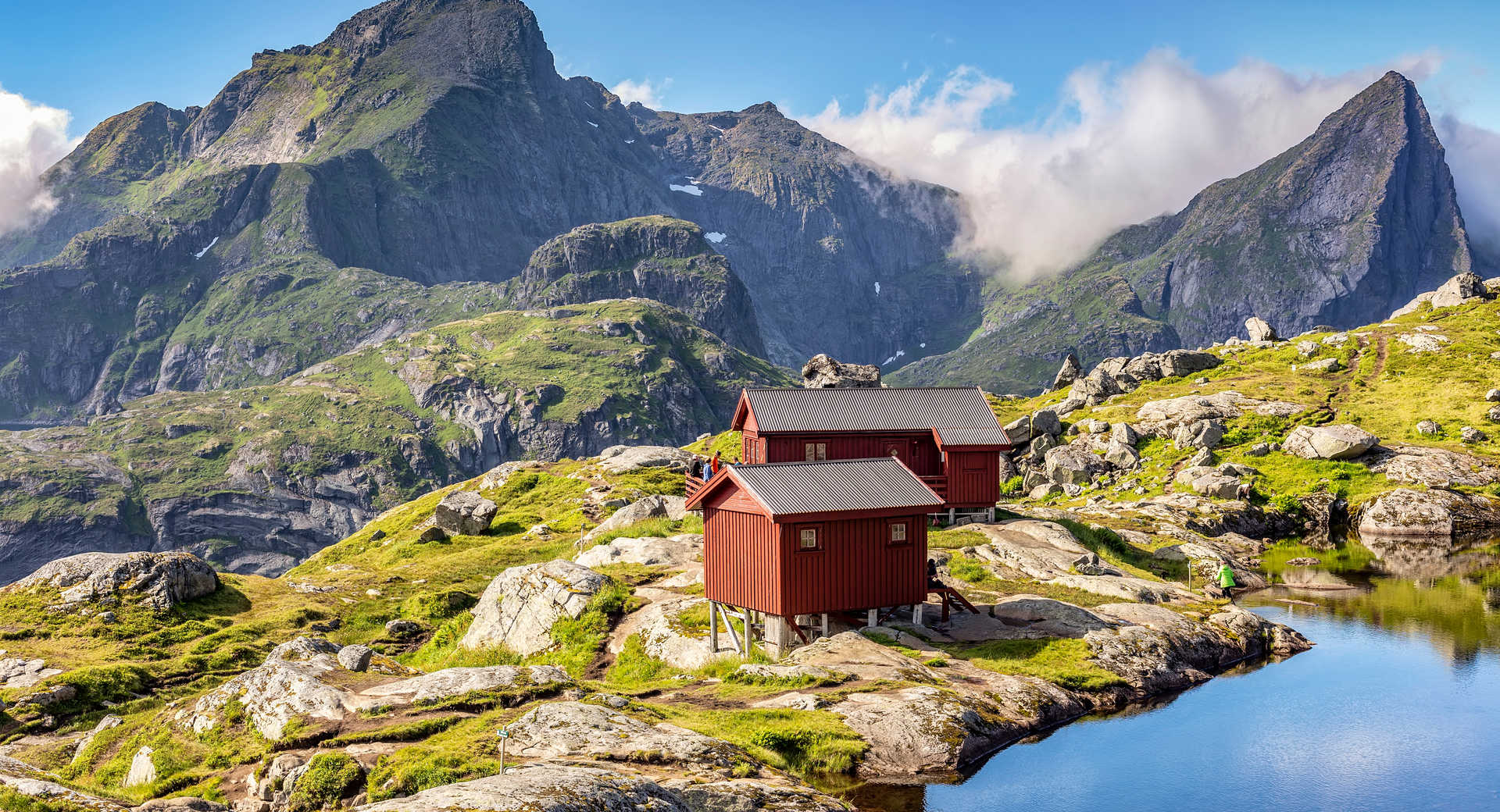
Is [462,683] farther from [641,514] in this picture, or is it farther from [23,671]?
[641,514]

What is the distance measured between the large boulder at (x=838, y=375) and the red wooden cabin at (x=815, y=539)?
64012mm

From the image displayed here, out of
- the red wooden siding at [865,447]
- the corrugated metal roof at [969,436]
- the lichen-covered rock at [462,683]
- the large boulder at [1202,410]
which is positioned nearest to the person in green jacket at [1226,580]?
the corrugated metal roof at [969,436]

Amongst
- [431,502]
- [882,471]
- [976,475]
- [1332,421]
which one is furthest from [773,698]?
[1332,421]

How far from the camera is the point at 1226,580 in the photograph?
74500 mm

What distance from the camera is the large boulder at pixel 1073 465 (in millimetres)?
116625

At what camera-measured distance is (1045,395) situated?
543 ft

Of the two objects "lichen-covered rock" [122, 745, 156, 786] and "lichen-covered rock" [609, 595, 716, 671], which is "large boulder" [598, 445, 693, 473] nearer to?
"lichen-covered rock" [609, 595, 716, 671]

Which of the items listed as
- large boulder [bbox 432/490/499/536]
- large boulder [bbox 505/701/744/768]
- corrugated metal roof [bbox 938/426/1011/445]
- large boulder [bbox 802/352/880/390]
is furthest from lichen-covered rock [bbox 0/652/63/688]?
large boulder [bbox 802/352/880/390]

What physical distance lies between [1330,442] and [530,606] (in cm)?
9063

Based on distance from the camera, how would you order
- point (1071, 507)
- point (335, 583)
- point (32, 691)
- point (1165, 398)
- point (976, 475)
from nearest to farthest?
point (32, 691) → point (335, 583) → point (976, 475) → point (1071, 507) → point (1165, 398)

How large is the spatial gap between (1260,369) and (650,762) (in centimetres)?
13768

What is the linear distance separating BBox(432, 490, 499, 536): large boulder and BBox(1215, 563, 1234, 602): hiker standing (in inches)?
2394

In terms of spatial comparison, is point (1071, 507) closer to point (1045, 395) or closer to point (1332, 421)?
point (1332, 421)

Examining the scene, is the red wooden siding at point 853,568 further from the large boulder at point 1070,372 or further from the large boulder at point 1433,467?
the large boulder at point 1070,372
